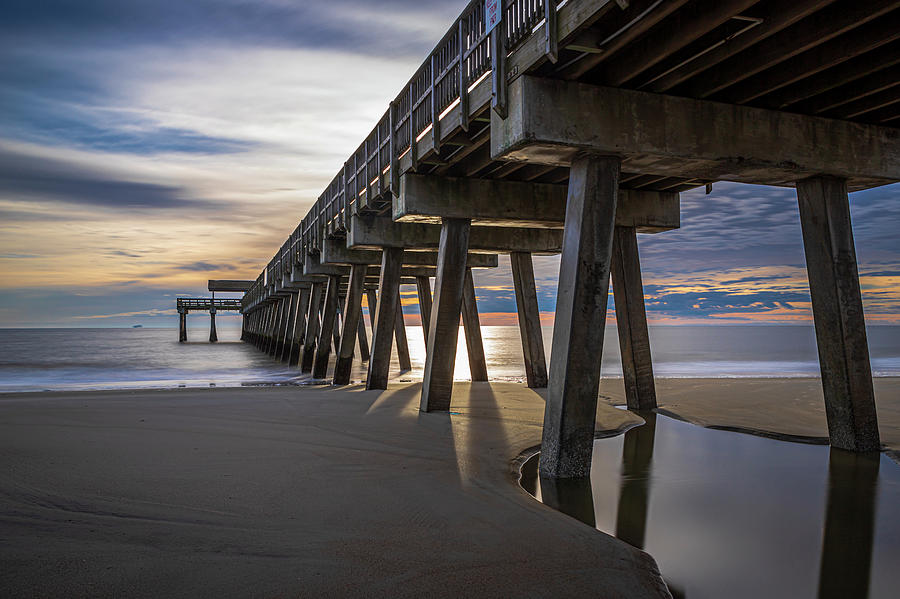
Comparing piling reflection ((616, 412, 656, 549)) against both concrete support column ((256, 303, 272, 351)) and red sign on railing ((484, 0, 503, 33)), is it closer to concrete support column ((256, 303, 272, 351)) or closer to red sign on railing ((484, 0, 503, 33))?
red sign on railing ((484, 0, 503, 33))

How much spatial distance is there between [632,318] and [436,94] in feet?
18.3

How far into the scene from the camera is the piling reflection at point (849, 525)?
4016 millimetres

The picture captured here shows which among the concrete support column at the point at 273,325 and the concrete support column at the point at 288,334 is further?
the concrete support column at the point at 273,325

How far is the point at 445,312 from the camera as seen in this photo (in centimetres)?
1062

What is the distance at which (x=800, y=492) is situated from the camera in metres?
6.02

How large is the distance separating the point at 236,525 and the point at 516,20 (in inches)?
214

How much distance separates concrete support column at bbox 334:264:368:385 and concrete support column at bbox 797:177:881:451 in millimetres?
11809

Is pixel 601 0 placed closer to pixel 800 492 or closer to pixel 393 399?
pixel 800 492

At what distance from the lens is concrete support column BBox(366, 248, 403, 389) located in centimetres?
1375

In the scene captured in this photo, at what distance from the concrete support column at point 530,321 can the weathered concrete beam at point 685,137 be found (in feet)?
22.8

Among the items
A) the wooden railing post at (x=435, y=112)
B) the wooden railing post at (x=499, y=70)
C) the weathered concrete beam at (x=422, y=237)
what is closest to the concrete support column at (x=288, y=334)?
the weathered concrete beam at (x=422, y=237)

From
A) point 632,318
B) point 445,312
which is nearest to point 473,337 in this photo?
point 632,318

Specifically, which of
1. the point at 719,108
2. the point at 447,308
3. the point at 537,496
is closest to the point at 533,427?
the point at 447,308

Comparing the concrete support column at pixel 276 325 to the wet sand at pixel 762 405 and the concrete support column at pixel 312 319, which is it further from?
the wet sand at pixel 762 405
